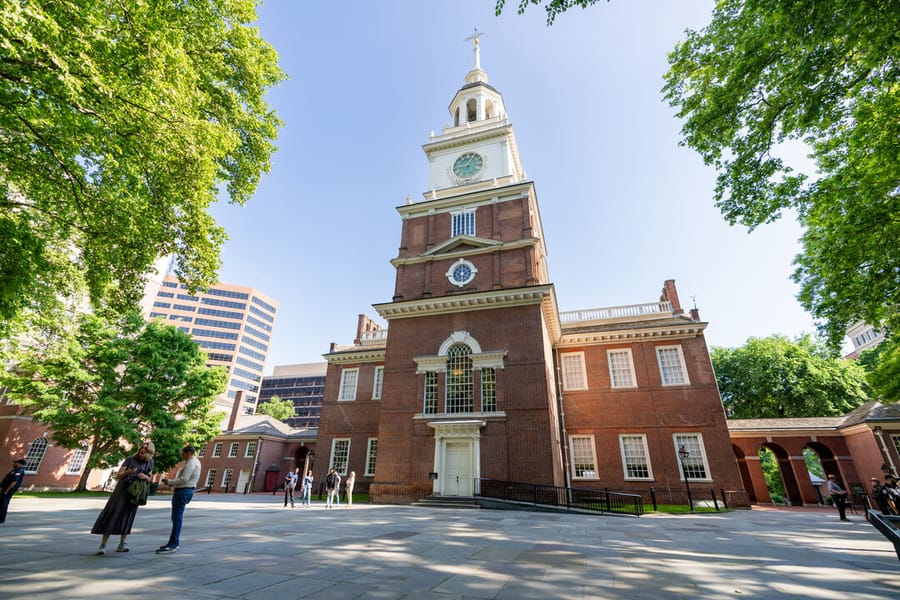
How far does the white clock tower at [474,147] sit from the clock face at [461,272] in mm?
5840

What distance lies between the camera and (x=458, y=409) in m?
19.2

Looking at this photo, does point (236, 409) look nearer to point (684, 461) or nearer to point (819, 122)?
point (684, 461)

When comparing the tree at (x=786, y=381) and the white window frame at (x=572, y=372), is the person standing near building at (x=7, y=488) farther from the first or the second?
the tree at (x=786, y=381)

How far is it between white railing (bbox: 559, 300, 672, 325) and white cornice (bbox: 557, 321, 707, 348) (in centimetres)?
214

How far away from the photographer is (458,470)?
18.2m

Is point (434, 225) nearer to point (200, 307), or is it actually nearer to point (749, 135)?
point (749, 135)

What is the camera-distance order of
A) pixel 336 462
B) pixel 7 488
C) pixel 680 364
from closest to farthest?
pixel 7 488
pixel 680 364
pixel 336 462

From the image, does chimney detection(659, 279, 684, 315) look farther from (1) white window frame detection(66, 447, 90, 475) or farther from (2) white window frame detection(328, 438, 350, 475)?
(1) white window frame detection(66, 447, 90, 475)

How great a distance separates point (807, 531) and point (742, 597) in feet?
30.5

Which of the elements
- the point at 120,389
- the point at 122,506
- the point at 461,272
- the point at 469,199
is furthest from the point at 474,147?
Answer: the point at 120,389

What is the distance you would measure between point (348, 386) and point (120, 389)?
13191 millimetres

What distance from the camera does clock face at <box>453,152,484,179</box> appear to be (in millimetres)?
26184

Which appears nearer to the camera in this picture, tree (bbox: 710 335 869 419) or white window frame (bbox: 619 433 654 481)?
white window frame (bbox: 619 433 654 481)

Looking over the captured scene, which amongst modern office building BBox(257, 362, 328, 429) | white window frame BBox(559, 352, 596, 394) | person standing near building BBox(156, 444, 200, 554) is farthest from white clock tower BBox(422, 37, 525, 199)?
modern office building BBox(257, 362, 328, 429)
